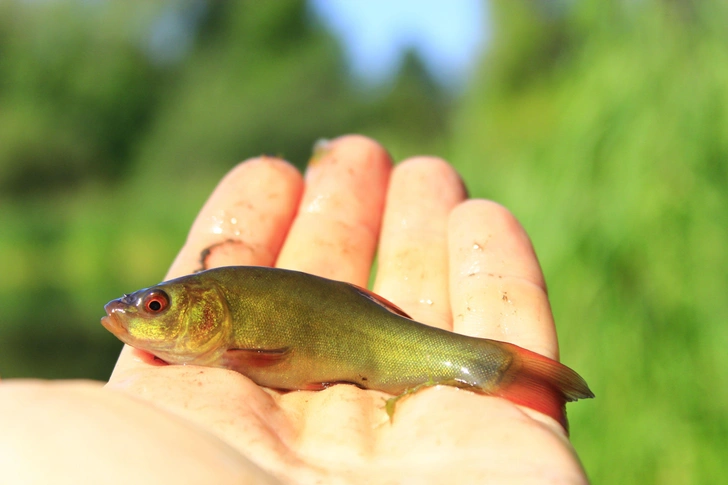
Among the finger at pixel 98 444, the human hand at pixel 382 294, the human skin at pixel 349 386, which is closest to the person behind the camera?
the finger at pixel 98 444

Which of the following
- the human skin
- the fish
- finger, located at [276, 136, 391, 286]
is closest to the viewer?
the human skin

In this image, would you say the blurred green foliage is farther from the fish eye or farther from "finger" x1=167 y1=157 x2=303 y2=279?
the fish eye

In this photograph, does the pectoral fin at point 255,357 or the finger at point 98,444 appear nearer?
the finger at point 98,444

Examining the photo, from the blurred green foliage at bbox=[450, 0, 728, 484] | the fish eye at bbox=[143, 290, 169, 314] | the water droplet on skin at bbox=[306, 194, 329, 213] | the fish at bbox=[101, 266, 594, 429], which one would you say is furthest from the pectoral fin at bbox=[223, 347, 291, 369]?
the blurred green foliage at bbox=[450, 0, 728, 484]

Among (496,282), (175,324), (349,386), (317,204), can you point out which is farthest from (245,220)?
(496,282)

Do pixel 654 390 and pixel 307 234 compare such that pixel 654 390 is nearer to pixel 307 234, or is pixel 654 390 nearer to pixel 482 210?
pixel 482 210

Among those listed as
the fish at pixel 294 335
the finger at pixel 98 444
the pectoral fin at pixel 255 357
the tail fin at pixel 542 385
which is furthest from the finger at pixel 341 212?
the finger at pixel 98 444

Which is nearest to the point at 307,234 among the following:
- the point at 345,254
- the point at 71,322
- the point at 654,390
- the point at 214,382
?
the point at 345,254

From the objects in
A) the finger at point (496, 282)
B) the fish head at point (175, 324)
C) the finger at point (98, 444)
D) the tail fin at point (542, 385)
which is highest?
the finger at point (496, 282)

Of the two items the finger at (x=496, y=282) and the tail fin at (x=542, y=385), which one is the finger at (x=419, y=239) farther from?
the tail fin at (x=542, y=385)
